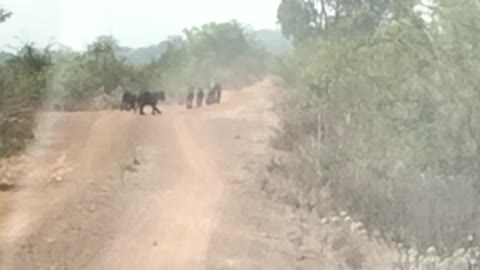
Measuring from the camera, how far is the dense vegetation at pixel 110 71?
44.5 ft

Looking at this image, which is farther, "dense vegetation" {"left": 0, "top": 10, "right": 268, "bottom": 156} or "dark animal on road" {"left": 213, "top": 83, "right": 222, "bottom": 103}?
"dark animal on road" {"left": 213, "top": 83, "right": 222, "bottom": 103}

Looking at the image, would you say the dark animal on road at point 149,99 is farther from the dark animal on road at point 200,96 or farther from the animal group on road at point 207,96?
the dark animal on road at point 200,96

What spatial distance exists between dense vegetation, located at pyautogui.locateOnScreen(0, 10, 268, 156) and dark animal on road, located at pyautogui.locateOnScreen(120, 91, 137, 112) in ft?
0.70

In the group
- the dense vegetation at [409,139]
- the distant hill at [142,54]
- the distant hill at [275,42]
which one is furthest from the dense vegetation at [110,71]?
the dense vegetation at [409,139]

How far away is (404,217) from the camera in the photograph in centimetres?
1131

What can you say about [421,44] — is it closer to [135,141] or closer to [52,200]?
[52,200]

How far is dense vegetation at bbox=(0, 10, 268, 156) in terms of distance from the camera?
13.6m

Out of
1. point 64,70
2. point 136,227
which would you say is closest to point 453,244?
point 136,227

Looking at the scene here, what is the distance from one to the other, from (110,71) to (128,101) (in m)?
2.19

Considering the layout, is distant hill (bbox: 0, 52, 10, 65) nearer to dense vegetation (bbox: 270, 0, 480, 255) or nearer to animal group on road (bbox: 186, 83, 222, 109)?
dense vegetation (bbox: 270, 0, 480, 255)

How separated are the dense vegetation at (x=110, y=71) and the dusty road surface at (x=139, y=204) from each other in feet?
1.87

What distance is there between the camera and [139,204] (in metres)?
11.5

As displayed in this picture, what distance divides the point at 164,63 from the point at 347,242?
15664 mm

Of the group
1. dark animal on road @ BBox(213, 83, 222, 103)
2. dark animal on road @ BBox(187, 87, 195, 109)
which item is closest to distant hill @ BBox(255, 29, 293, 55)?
dark animal on road @ BBox(213, 83, 222, 103)
